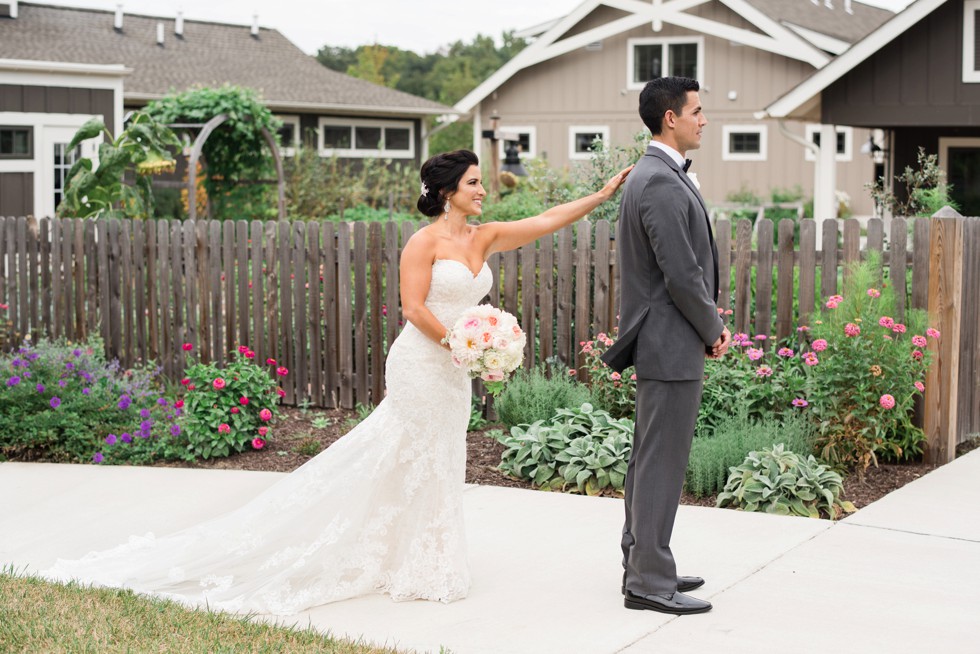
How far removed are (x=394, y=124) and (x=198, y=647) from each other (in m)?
26.4

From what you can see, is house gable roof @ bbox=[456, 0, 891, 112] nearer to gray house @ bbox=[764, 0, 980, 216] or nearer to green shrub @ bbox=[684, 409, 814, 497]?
gray house @ bbox=[764, 0, 980, 216]

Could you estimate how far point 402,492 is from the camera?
17.1ft

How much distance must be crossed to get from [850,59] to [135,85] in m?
14.6

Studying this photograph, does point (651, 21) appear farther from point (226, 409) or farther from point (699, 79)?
point (226, 409)

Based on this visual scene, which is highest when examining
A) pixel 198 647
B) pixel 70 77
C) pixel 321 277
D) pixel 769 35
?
pixel 769 35

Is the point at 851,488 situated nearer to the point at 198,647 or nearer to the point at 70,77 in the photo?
the point at 198,647

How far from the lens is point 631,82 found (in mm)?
28422

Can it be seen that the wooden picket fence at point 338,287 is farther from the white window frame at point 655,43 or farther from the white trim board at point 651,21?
the white window frame at point 655,43

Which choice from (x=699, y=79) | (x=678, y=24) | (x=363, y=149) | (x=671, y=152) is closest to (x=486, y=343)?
(x=671, y=152)

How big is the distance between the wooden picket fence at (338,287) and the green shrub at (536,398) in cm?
49

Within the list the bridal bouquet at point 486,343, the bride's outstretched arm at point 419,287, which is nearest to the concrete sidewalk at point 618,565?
the bridal bouquet at point 486,343

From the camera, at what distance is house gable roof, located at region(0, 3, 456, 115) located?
24.4 metres

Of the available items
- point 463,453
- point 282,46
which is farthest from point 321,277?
point 282,46

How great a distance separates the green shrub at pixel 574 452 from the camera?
688 centimetres
